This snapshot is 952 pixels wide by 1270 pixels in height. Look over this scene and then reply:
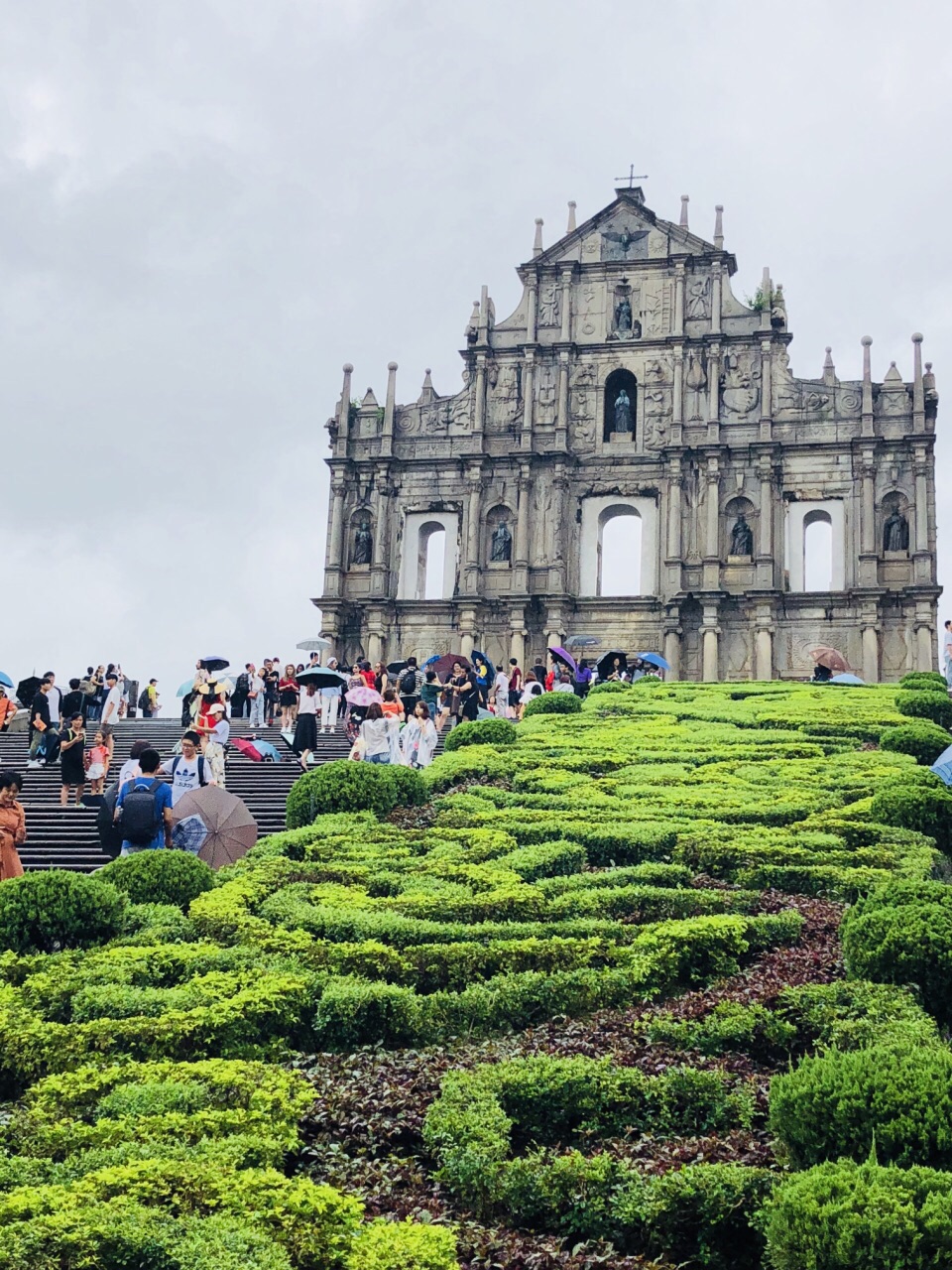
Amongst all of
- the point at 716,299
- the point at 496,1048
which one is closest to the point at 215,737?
the point at 496,1048

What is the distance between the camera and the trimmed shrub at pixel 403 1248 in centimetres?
595

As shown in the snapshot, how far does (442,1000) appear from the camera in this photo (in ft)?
29.5

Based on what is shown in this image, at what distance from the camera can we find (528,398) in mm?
40281

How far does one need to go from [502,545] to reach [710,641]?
21.3ft

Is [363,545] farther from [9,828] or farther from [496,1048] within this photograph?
[496,1048]

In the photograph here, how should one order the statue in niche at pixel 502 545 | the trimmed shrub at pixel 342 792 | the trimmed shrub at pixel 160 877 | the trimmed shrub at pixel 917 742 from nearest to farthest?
the trimmed shrub at pixel 160 877
the trimmed shrub at pixel 342 792
the trimmed shrub at pixel 917 742
the statue in niche at pixel 502 545

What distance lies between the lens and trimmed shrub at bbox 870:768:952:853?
1346 centimetres

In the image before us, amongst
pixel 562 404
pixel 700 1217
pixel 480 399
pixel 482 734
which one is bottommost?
pixel 700 1217

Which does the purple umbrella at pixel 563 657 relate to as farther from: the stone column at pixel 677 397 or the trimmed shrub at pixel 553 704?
the stone column at pixel 677 397

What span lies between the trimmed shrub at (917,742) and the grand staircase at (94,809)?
809cm

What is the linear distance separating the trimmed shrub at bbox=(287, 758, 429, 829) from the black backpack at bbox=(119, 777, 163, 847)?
8.01ft

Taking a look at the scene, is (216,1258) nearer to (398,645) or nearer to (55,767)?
(55,767)

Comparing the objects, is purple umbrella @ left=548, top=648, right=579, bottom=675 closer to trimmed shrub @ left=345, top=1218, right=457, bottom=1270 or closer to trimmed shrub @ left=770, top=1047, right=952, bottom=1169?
trimmed shrub @ left=770, top=1047, right=952, bottom=1169

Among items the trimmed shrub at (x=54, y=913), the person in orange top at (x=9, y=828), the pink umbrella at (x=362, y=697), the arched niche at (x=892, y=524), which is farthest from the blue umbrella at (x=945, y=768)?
the arched niche at (x=892, y=524)
